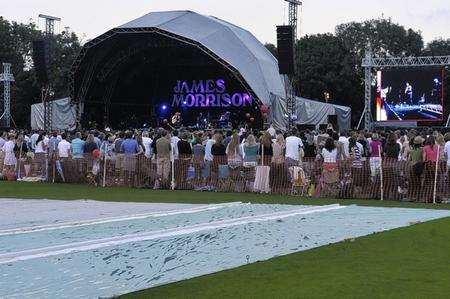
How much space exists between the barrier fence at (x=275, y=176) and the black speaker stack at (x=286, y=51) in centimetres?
1097

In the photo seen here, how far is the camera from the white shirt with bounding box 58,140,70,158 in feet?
73.2

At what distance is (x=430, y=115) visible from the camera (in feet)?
137

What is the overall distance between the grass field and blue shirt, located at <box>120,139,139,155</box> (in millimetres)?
11928

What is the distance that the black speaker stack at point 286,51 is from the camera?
3002 centimetres

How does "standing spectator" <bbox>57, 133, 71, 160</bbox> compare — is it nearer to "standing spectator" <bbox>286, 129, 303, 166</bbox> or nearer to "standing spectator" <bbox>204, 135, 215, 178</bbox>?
"standing spectator" <bbox>204, 135, 215, 178</bbox>

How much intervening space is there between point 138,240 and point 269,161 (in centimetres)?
1056

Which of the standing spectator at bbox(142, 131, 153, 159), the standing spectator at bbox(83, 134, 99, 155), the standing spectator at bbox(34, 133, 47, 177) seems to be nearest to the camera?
the standing spectator at bbox(142, 131, 153, 159)

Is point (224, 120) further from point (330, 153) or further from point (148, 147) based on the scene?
point (330, 153)

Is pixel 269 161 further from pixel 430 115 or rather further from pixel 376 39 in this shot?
pixel 376 39

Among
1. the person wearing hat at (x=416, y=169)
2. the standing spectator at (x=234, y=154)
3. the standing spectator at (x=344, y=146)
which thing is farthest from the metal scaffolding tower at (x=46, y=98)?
the person wearing hat at (x=416, y=169)

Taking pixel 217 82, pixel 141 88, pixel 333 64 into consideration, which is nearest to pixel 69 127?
pixel 141 88

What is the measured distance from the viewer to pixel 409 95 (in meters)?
42.2

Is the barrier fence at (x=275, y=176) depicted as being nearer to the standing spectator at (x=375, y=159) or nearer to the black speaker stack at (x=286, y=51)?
the standing spectator at (x=375, y=159)

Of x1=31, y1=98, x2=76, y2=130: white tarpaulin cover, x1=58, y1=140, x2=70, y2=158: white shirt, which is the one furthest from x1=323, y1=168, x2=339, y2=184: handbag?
x1=31, y1=98, x2=76, y2=130: white tarpaulin cover
